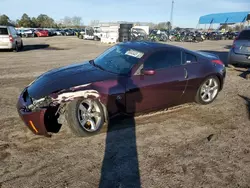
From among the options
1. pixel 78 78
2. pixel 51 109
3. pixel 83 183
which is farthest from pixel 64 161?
pixel 78 78

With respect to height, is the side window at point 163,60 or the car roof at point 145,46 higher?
the car roof at point 145,46

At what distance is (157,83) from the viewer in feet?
14.8

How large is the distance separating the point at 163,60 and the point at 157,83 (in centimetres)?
54

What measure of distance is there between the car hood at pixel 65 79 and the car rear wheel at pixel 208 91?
7.40 ft

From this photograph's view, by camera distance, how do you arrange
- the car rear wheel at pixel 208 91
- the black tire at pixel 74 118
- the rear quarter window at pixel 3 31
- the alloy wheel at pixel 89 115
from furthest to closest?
the rear quarter window at pixel 3 31
the car rear wheel at pixel 208 91
the alloy wheel at pixel 89 115
the black tire at pixel 74 118

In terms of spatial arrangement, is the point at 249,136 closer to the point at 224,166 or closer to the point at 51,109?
the point at 224,166

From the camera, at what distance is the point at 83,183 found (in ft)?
9.36

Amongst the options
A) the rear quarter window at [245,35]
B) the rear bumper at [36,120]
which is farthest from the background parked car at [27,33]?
the rear bumper at [36,120]

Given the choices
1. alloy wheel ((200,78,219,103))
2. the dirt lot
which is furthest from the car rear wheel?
the dirt lot

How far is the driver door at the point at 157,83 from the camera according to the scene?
4270mm

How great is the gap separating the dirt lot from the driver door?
0.38m

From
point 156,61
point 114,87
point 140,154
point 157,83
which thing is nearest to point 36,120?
point 114,87

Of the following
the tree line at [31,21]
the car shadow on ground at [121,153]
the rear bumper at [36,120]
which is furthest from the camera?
the tree line at [31,21]

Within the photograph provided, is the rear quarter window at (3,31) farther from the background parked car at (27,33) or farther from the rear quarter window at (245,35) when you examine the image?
the background parked car at (27,33)
